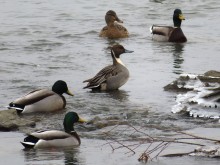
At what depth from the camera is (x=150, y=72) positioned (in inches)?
720

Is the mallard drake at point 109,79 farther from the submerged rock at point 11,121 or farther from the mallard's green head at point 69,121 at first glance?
the mallard's green head at point 69,121

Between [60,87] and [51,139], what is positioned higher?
[60,87]

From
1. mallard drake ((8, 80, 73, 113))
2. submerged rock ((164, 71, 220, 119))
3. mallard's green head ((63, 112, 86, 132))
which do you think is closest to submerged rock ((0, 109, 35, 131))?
mallard drake ((8, 80, 73, 113))

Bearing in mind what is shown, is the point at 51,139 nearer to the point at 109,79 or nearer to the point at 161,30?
the point at 109,79

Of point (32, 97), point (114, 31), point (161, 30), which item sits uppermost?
point (32, 97)

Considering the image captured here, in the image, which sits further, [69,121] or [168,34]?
[168,34]

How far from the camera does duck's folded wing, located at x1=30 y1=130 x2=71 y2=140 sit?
12.1 m

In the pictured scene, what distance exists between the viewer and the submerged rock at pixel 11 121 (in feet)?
42.6

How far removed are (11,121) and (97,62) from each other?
6.76 meters

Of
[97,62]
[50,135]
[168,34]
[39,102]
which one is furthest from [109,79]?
[168,34]

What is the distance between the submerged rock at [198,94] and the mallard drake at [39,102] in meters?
1.98

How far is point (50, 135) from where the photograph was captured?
12188mm

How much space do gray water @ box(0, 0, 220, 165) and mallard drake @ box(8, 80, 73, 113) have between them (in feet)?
0.65

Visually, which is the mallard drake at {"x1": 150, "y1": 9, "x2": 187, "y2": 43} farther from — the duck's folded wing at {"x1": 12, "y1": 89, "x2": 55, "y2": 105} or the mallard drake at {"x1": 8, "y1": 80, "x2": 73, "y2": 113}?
the duck's folded wing at {"x1": 12, "y1": 89, "x2": 55, "y2": 105}
